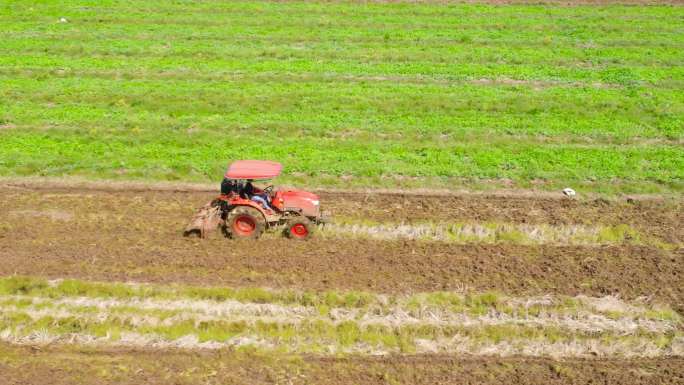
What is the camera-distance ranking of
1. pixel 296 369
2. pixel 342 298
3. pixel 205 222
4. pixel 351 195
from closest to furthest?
1. pixel 296 369
2. pixel 342 298
3. pixel 205 222
4. pixel 351 195

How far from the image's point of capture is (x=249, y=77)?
20.9m

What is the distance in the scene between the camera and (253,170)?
42.0 ft

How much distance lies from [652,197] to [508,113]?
4.90 m

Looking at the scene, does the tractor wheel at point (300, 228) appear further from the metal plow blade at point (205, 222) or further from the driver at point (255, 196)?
the metal plow blade at point (205, 222)

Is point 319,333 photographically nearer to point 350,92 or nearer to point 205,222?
point 205,222

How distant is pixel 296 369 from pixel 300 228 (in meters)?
3.61

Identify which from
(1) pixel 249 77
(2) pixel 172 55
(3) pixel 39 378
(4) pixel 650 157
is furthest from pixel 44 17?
(4) pixel 650 157

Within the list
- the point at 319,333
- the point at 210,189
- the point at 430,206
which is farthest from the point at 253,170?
the point at 430,206

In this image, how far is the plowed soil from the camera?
11984 millimetres

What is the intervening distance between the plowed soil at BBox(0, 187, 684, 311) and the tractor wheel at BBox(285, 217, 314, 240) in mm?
186

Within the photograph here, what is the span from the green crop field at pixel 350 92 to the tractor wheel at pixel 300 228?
290 cm

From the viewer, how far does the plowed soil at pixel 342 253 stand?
11984mm

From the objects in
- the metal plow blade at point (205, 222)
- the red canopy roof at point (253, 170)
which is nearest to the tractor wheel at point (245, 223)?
the metal plow blade at point (205, 222)

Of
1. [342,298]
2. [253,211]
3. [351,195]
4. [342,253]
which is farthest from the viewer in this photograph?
[351,195]
